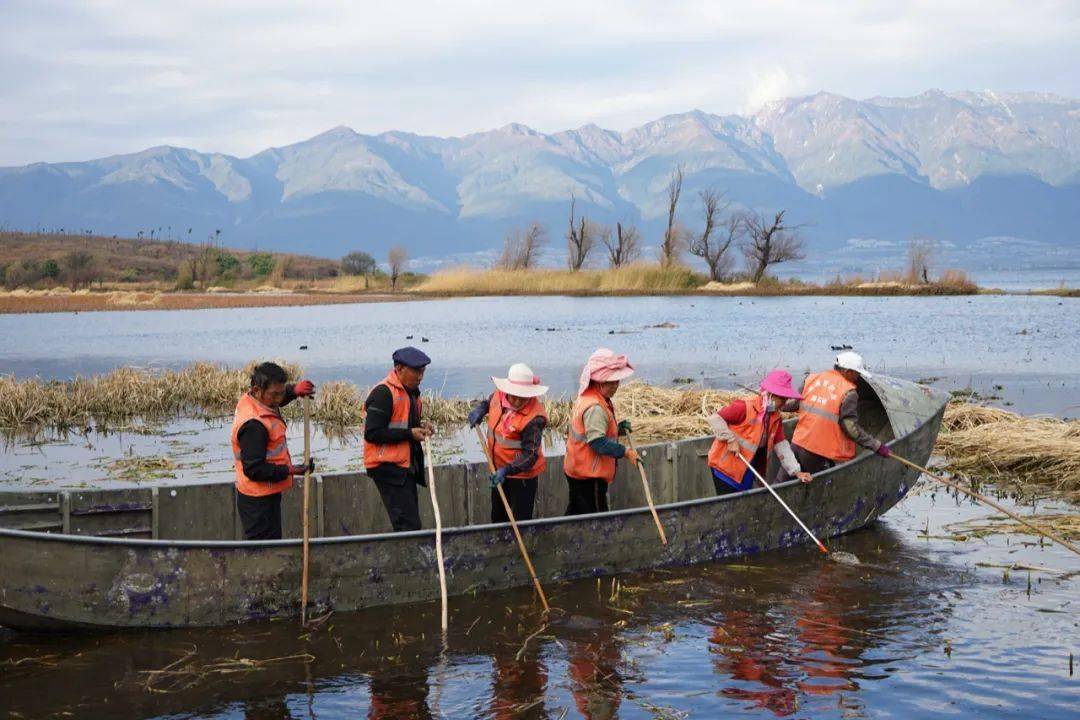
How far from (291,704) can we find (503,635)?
5.63 feet

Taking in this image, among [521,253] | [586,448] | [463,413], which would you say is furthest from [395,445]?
[521,253]

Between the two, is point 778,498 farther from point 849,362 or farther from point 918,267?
point 918,267

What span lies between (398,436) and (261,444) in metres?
0.98

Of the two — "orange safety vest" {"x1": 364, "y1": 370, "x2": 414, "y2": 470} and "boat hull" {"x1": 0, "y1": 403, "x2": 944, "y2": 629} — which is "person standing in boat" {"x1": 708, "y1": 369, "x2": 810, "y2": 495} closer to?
"boat hull" {"x1": 0, "y1": 403, "x2": 944, "y2": 629}

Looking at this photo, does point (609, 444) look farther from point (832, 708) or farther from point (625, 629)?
point (832, 708)

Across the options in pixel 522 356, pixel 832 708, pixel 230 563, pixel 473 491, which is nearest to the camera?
pixel 832 708

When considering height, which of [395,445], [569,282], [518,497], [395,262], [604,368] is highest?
[395,262]

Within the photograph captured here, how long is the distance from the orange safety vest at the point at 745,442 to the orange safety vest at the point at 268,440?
3.83 meters

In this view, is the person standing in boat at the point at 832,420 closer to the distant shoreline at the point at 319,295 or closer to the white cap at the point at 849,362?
the white cap at the point at 849,362

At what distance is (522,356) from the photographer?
95.2ft

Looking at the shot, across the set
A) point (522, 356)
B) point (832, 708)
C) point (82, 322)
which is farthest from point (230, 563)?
point (82, 322)

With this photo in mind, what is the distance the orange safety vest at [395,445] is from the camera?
8.50m

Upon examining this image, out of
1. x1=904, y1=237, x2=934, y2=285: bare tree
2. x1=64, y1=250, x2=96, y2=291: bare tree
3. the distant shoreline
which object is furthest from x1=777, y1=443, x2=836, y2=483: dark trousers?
x1=64, y1=250, x2=96, y2=291: bare tree

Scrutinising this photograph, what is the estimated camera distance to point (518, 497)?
938 centimetres
